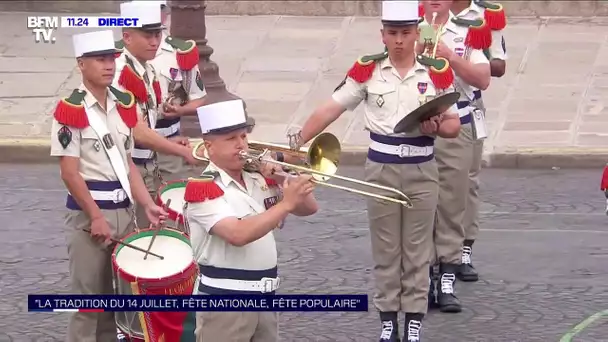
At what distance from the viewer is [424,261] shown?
8.31m

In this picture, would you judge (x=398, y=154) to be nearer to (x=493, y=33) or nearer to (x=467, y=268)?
(x=493, y=33)

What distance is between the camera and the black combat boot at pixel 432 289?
30.8 ft

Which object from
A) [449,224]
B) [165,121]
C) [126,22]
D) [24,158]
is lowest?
[24,158]

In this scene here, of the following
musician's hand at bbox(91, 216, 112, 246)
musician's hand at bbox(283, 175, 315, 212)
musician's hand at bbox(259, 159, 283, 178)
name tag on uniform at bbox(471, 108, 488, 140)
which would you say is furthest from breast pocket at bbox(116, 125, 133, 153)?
name tag on uniform at bbox(471, 108, 488, 140)

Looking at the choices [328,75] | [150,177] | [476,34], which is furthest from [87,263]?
[328,75]

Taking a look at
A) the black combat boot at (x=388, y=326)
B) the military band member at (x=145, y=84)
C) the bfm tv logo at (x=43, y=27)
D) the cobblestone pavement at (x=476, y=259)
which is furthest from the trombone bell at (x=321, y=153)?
the bfm tv logo at (x=43, y=27)

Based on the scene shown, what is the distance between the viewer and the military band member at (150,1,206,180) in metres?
9.13

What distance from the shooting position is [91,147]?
25.3 ft

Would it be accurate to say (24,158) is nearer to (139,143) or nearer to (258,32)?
(258,32)

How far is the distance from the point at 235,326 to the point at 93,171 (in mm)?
1772

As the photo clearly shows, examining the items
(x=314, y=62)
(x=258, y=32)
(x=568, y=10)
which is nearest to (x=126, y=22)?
(x=314, y=62)

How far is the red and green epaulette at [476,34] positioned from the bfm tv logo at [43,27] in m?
10.5

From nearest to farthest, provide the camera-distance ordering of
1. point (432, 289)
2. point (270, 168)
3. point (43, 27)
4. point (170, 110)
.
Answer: point (270, 168)
point (170, 110)
point (432, 289)
point (43, 27)

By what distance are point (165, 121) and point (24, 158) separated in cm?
597
